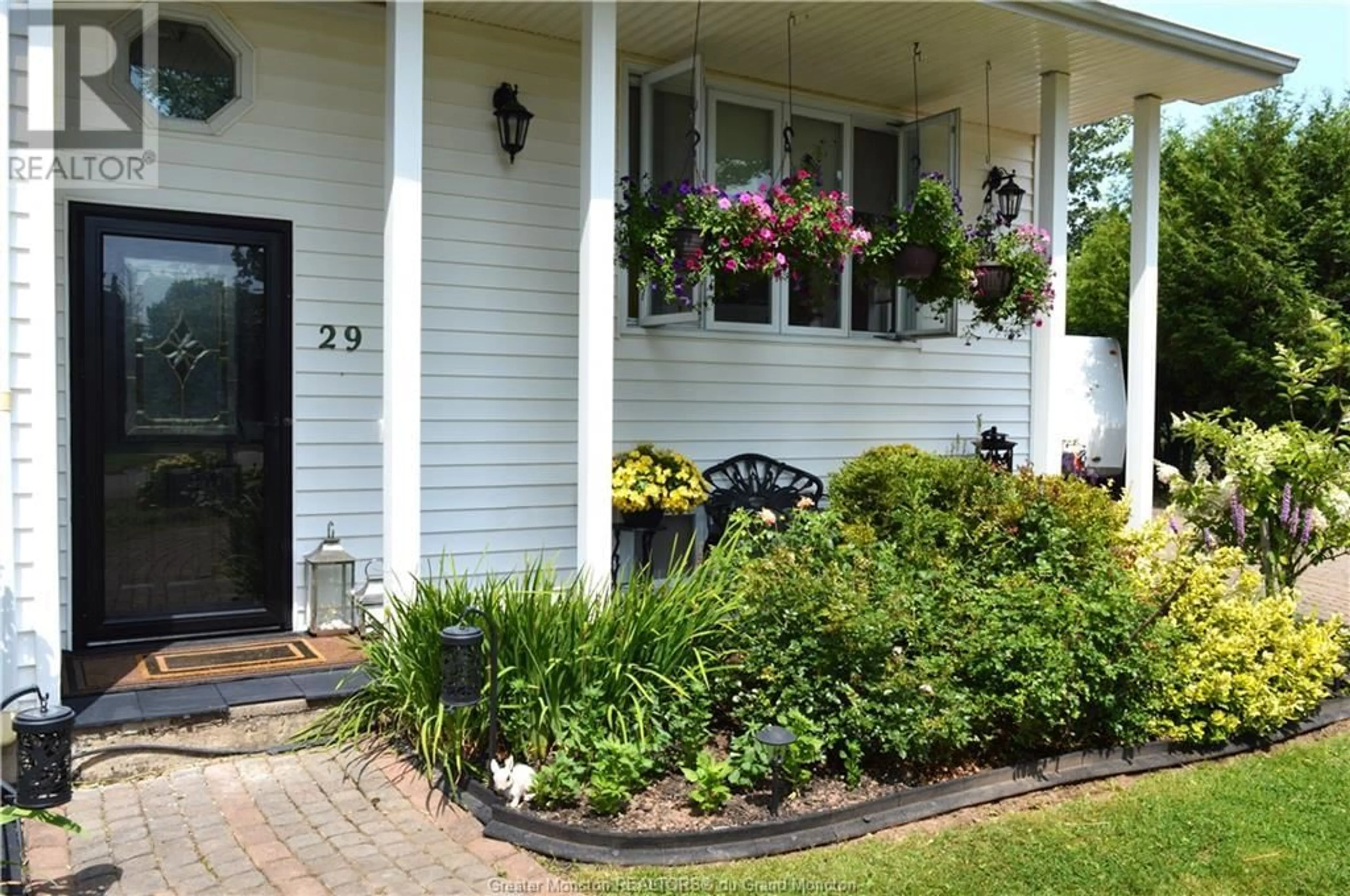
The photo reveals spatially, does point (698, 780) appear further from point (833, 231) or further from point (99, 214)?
point (99, 214)

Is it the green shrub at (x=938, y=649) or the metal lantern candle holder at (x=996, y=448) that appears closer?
the green shrub at (x=938, y=649)

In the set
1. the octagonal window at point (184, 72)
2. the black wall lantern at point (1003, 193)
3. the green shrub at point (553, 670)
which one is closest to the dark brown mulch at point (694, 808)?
the green shrub at point (553, 670)

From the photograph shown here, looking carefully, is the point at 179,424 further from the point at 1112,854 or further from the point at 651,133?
the point at 1112,854

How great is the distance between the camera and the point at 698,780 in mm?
3145

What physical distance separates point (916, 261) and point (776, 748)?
333cm

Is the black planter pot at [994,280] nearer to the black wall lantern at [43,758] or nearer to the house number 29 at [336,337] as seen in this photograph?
the house number 29 at [336,337]

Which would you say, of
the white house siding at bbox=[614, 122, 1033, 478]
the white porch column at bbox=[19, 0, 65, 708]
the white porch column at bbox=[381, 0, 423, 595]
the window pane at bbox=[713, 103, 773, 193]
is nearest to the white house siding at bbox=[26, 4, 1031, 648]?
the white house siding at bbox=[614, 122, 1033, 478]

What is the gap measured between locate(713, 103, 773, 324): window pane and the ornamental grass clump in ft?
3.59

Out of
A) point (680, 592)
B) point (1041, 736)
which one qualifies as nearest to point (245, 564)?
point (680, 592)

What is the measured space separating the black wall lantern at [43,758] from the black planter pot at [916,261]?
441 cm

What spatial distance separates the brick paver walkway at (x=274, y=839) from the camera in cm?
279

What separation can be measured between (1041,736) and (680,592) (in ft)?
4.44

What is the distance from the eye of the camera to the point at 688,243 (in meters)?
4.90

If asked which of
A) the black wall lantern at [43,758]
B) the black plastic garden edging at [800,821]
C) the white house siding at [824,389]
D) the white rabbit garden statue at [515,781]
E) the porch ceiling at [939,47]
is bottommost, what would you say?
the black plastic garden edging at [800,821]
